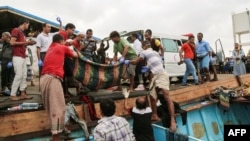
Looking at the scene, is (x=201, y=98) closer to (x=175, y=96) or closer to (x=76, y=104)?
(x=175, y=96)

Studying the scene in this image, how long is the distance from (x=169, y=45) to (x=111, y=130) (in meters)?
9.09

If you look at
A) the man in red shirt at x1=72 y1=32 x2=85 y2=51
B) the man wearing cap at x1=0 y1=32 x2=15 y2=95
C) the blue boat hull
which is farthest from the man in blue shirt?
the man wearing cap at x1=0 y1=32 x2=15 y2=95

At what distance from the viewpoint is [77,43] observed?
714 cm

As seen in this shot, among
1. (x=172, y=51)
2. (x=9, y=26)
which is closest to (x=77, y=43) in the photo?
(x=172, y=51)

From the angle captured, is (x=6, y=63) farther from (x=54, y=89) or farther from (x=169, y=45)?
(x=169, y=45)

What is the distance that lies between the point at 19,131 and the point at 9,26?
9.15 metres

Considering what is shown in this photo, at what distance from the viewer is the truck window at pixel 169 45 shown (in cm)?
1224

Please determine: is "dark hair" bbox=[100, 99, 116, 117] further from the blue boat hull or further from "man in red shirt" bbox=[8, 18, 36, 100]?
"man in red shirt" bbox=[8, 18, 36, 100]

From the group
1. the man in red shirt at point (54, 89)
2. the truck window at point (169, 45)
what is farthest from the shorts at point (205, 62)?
the man in red shirt at point (54, 89)

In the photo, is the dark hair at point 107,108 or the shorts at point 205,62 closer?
the dark hair at point 107,108

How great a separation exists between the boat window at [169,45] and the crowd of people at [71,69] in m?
1.99

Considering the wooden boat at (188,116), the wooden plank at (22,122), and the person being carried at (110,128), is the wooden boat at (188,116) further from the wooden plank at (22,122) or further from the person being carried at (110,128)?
the person being carried at (110,128)

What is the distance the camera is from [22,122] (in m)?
5.01

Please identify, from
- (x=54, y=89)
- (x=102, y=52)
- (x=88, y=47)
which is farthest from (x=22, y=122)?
(x=102, y=52)
